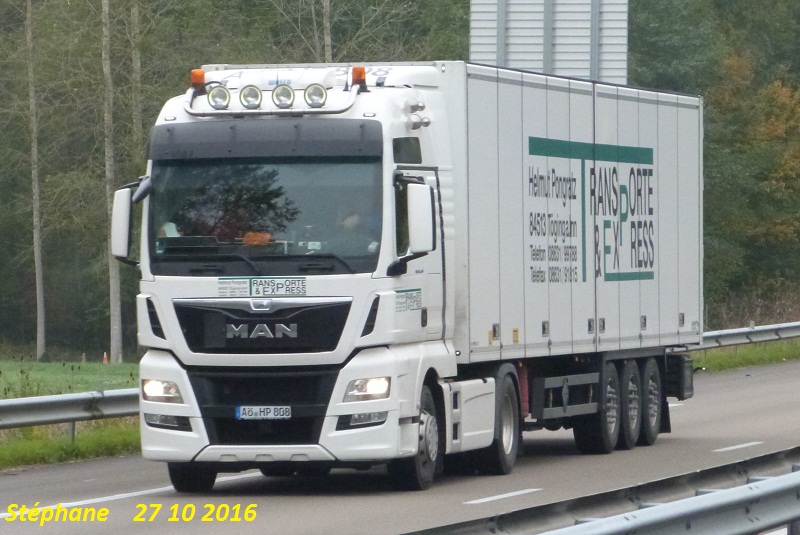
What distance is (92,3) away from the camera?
5134cm

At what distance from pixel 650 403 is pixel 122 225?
7403 mm

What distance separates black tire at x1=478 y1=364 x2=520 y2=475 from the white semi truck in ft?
0.07

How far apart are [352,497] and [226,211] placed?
2.38m

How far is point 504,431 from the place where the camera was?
49.8ft

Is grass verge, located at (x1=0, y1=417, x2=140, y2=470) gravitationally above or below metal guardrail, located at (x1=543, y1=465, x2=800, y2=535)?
below

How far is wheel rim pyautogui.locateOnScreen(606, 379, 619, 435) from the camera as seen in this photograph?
57.0ft

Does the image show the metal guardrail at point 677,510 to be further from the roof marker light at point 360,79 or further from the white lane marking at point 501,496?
the roof marker light at point 360,79

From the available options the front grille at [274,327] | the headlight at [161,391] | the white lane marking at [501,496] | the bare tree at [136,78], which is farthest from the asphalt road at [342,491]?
the bare tree at [136,78]

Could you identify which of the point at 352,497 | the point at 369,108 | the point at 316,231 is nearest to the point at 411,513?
the point at 352,497

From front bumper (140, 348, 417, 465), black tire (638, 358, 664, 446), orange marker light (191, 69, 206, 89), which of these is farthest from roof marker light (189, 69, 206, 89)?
black tire (638, 358, 664, 446)

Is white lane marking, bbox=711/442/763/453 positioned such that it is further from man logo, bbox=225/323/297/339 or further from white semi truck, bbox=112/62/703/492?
man logo, bbox=225/323/297/339

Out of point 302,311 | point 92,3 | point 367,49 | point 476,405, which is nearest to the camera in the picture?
point 302,311

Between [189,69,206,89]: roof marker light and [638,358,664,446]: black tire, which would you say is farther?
[638,358,664,446]: black tire

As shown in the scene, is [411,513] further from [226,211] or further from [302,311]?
[226,211]
